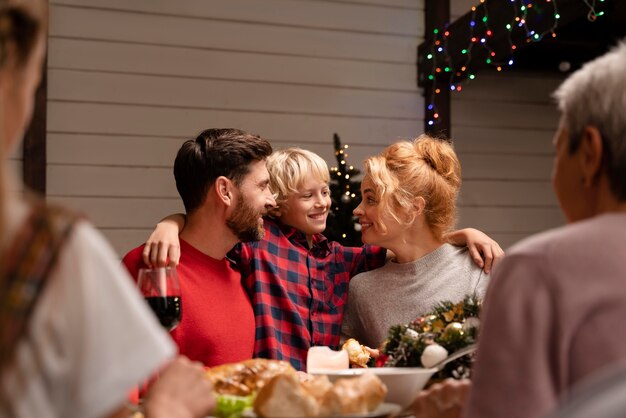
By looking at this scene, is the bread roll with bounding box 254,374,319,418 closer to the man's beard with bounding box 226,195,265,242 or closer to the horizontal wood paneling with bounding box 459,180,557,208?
the man's beard with bounding box 226,195,265,242

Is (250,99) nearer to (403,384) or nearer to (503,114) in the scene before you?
(503,114)

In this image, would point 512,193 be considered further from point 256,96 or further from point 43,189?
point 43,189

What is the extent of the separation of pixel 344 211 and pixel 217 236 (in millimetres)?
1415

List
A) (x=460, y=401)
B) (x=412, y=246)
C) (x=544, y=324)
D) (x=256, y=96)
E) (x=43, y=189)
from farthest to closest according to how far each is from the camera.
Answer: (x=256, y=96)
(x=43, y=189)
(x=412, y=246)
(x=460, y=401)
(x=544, y=324)

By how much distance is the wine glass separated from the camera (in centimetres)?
157

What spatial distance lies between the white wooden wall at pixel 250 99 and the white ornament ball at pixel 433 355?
3.14 meters

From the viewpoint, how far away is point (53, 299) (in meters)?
0.76

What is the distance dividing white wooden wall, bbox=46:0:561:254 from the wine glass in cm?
294

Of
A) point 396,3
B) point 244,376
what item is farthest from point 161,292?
point 396,3

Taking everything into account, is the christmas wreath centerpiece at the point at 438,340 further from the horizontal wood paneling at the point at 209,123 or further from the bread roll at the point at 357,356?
the horizontal wood paneling at the point at 209,123

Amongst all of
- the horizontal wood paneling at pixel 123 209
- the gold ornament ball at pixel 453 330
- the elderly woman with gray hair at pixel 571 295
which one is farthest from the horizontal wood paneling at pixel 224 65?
the elderly woman with gray hair at pixel 571 295

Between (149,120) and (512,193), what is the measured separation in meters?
2.46

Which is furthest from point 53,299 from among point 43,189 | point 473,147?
point 473,147

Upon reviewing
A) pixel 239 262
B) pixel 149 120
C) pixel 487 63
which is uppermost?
pixel 487 63
